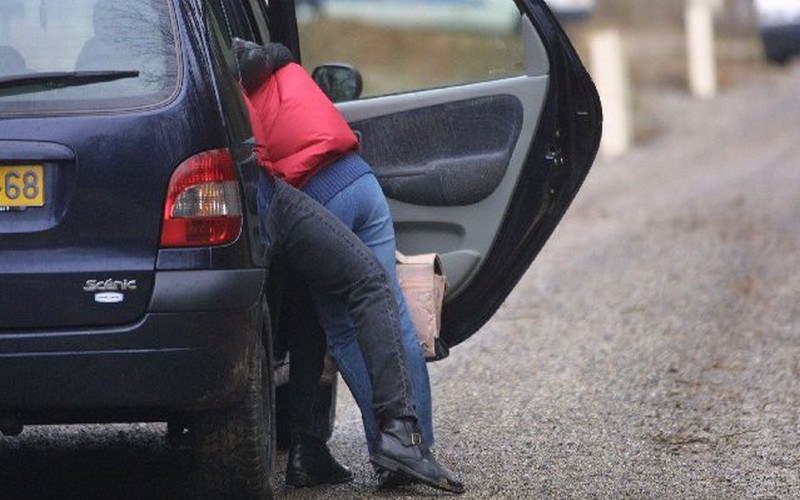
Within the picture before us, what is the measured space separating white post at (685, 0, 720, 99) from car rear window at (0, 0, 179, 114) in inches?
935

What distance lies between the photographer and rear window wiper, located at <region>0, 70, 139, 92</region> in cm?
489

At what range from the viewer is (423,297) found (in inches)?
239

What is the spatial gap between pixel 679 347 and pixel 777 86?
2164 cm

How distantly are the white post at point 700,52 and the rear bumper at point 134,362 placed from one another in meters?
24.0

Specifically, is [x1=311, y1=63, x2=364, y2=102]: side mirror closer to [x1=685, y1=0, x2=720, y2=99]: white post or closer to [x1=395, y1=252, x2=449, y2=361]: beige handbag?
[x1=395, y1=252, x2=449, y2=361]: beige handbag

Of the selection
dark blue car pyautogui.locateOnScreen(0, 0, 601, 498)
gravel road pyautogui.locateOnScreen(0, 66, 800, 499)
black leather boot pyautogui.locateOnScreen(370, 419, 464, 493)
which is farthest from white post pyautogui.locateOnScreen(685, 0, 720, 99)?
dark blue car pyautogui.locateOnScreen(0, 0, 601, 498)

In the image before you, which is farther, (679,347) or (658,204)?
(658,204)

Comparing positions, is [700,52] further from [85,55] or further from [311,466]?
[85,55]

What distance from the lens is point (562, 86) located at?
20.5 ft

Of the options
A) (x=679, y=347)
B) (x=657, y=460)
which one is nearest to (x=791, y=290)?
(x=679, y=347)

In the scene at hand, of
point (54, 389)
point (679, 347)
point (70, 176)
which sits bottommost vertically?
point (679, 347)

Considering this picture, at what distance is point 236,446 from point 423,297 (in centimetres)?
109

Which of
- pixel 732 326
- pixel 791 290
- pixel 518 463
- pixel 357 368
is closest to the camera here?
pixel 357 368

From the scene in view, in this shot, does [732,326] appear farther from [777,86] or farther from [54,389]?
[777,86]
